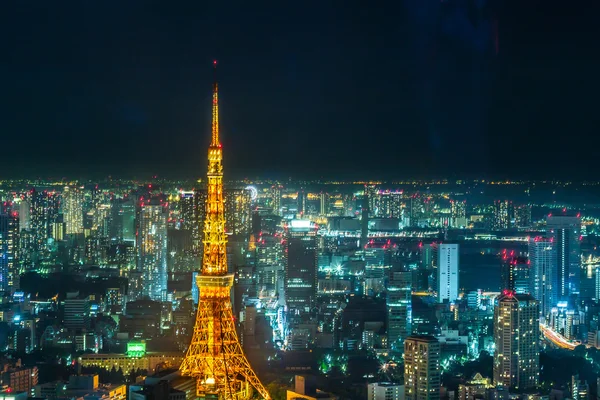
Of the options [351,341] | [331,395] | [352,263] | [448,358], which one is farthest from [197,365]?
[352,263]

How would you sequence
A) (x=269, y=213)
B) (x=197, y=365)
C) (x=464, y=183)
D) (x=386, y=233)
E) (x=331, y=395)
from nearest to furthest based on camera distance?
1. (x=197, y=365)
2. (x=331, y=395)
3. (x=464, y=183)
4. (x=269, y=213)
5. (x=386, y=233)

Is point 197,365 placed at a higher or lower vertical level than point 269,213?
lower

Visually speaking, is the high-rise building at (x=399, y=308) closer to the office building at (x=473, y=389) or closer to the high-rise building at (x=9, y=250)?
the office building at (x=473, y=389)

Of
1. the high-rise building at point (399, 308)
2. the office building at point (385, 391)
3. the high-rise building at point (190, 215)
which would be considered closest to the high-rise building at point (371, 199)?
the high-rise building at point (399, 308)

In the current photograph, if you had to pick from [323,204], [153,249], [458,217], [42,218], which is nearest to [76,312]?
[153,249]

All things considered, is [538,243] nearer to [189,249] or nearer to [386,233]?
[386,233]

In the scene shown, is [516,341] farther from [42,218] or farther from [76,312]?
[42,218]
